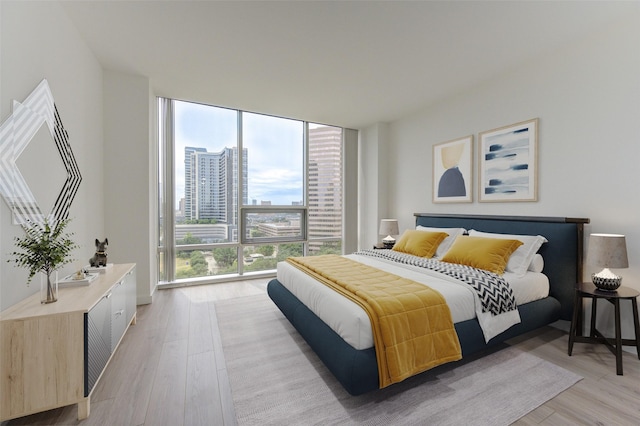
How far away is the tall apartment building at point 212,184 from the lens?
4.39m

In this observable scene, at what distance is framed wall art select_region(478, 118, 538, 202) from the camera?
3000 mm

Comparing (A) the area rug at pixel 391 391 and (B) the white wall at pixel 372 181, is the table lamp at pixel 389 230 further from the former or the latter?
(A) the area rug at pixel 391 391

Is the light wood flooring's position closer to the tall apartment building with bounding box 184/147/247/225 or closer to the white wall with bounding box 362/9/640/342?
the white wall with bounding box 362/9/640/342

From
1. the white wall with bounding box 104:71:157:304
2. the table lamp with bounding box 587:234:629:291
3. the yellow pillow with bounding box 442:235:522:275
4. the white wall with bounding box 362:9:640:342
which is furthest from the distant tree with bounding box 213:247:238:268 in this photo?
the table lamp with bounding box 587:234:629:291

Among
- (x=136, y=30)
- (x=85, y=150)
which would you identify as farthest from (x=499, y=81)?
(x=85, y=150)

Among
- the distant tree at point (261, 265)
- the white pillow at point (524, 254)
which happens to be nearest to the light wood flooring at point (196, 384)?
the white pillow at point (524, 254)

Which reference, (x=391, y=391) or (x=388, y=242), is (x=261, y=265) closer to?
(x=388, y=242)

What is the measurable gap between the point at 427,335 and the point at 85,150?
140 inches

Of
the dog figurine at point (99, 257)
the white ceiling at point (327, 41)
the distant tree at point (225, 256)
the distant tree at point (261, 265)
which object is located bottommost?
the distant tree at point (261, 265)

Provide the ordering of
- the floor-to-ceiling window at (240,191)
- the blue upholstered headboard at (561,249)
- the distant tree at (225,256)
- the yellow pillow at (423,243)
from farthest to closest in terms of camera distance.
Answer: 1. the distant tree at (225,256)
2. the floor-to-ceiling window at (240,191)
3. the yellow pillow at (423,243)
4. the blue upholstered headboard at (561,249)

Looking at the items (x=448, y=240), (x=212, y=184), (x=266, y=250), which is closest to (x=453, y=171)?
(x=448, y=240)

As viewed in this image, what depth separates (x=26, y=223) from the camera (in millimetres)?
1846

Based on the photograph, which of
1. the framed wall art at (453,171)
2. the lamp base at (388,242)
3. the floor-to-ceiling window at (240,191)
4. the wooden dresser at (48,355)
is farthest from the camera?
the lamp base at (388,242)

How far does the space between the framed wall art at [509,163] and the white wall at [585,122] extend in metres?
0.08
